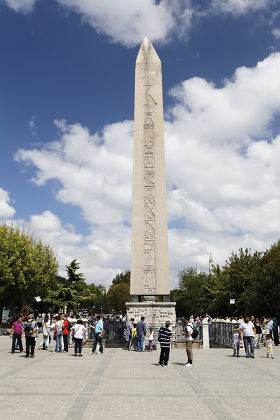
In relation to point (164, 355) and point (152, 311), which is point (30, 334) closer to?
point (164, 355)

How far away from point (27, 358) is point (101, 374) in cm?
561

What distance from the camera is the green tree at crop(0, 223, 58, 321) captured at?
1492 inches

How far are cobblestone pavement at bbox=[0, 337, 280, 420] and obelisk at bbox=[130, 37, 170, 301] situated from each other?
23.8ft

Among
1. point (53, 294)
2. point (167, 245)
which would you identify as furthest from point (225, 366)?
point (53, 294)

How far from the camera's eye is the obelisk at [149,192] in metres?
21.4

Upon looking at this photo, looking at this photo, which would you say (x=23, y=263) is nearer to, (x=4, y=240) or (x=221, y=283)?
(x=4, y=240)

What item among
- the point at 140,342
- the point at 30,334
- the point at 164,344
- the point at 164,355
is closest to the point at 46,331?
the point at 30,334

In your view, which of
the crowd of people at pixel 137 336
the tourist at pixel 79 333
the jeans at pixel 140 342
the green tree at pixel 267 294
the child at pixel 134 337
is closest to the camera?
the crowd of people at pixel 137 336

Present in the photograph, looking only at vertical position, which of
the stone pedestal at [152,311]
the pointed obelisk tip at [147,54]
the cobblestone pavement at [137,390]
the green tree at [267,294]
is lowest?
the cobblestone pavement at [137,390]

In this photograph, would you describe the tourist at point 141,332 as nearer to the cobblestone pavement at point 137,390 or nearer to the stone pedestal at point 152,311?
the stone pedestal at point 152,311

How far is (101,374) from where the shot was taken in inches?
440

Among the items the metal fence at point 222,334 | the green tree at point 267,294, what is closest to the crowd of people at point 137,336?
the metal fence at point 222,334

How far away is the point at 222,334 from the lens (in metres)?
23.2

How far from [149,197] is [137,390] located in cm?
1389
